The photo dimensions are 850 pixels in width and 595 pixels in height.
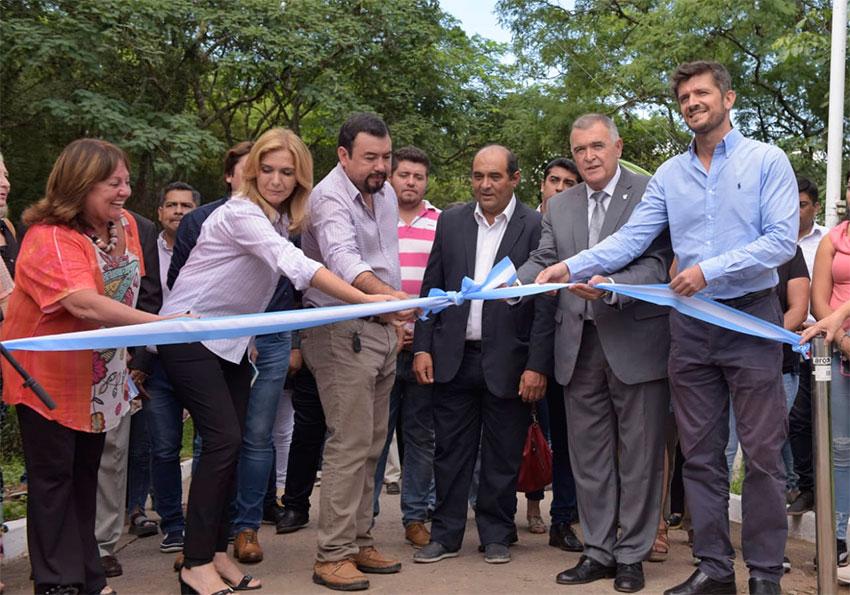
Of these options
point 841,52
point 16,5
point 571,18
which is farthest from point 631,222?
point 571,18

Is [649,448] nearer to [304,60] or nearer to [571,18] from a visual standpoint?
[304,60]

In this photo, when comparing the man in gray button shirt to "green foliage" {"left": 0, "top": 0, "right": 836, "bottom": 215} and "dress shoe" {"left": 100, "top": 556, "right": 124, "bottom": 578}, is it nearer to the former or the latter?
"dress shoe" {"left": 100, "top": 556, "right": 124, "bottom": 578}

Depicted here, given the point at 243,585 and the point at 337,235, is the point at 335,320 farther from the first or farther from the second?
the point at 243,585

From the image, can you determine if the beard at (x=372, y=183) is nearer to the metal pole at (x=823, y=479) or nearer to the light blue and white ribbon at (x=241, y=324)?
the light blue and white ribbon at (x=241, y=324)

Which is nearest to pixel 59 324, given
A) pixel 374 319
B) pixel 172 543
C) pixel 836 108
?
pixel 374 319

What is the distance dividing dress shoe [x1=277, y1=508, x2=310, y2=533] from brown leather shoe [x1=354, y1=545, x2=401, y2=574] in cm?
113

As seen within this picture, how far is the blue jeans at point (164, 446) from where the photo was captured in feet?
21.0

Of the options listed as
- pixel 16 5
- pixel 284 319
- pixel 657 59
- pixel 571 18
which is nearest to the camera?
pixel 284 319

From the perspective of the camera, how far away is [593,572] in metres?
5.59

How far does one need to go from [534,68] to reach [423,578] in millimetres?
16563

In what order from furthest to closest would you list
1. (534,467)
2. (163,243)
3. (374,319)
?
(163,243) → (534,467) → (374,319)

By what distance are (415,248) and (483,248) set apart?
3.54 ft

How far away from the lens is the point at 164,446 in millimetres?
6438

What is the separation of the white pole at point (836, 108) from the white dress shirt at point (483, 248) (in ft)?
13.2
